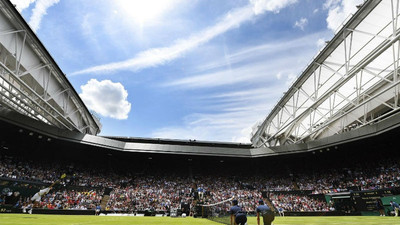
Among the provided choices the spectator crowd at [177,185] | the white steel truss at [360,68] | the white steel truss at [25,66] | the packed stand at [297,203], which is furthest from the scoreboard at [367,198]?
the white steel truss at [25,66]

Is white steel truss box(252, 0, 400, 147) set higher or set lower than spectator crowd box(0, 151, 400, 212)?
higher

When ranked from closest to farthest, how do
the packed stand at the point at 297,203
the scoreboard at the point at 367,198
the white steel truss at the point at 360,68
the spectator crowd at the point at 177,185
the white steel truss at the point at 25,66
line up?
the white steel truss at the point at 25,66 < the white steel truss at the point at 360,68 < the scoreboard at the point at 367,198 < the spectator crowd at the point at 177,185 < the packed stand at the point at 297,203

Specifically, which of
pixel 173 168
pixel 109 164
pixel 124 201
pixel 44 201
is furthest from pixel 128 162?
pixel 44 201

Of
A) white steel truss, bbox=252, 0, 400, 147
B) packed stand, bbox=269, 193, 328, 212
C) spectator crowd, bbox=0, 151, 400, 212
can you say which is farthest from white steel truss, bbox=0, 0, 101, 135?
packed stand, bbox=269, 193, 328, 212

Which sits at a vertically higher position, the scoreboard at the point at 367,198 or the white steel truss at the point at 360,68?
the white steel truss at the point at 360,68

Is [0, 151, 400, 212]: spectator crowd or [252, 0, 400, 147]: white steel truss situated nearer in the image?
[252, 0, 400, 147]: white steel truss

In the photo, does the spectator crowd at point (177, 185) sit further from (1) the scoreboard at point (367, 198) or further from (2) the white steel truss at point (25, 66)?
(2) the white steel truss at point (25, 66)

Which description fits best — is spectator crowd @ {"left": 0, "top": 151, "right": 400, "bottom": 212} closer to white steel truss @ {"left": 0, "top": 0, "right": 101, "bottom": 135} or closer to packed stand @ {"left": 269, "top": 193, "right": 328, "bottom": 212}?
packed stand @ {"left": 269, "top": 193, "right": 328, "bottom": 212}

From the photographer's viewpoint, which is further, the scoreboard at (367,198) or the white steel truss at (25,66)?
the scoreboard at (367,198)

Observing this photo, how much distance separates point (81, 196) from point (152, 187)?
10917 mm

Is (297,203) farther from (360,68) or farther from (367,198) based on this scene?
(360,68)

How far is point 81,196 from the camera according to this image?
34281mm

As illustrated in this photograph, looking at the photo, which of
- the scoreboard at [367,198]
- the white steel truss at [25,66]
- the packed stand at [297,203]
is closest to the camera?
the white steel truss at [25,66]

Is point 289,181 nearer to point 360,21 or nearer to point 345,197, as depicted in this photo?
point 345,197
